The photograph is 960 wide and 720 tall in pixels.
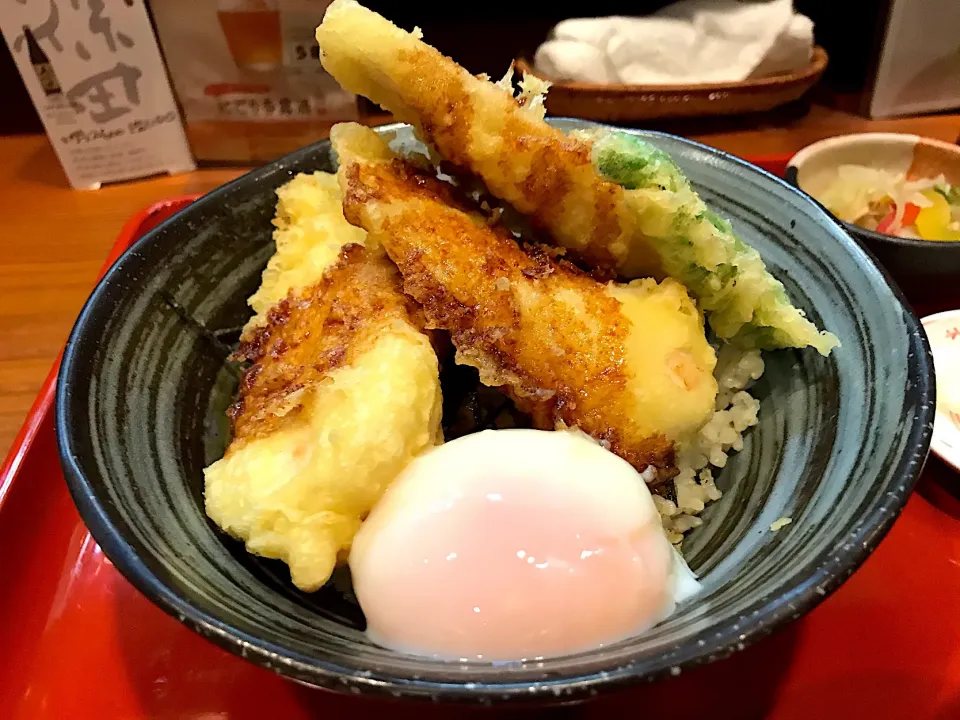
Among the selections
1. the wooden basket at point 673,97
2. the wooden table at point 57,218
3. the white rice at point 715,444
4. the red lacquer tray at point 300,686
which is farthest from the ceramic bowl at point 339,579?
the wooden basket at point 673,97

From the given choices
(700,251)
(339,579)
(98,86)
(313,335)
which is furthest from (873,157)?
(98,86)

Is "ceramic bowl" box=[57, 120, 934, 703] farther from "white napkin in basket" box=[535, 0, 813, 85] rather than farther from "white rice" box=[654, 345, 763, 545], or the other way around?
"white napkin in basket" box=[535, 0, 813, 85]

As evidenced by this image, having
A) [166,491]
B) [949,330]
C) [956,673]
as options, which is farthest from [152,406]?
[949,330]

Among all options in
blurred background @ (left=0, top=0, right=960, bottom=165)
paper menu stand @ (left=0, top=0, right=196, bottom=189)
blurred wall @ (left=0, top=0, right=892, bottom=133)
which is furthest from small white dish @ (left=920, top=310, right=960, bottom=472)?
paper menu stand @ (left=0, top=0, right=196, bottom=189)

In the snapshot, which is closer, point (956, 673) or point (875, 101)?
point (956, 673)

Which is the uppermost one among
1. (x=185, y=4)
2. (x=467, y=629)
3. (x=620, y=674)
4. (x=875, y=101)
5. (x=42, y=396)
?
(x=185, y=4)

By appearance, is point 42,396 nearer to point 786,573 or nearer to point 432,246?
point 432,246

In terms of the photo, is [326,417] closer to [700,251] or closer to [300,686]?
[300,686]

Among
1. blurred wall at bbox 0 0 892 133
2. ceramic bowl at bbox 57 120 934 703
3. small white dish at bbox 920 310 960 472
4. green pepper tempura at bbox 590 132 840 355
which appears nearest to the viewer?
ceramic bowl at bbox 57 120 934 703
